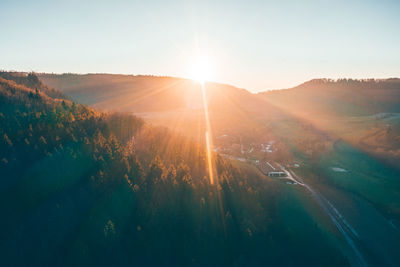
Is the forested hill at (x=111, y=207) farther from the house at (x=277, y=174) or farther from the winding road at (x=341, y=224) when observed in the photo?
the house at (x=277, y=174)

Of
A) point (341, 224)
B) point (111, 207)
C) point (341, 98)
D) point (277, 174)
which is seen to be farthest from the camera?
point (341, 98)

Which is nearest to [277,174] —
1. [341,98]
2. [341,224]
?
[341,224]

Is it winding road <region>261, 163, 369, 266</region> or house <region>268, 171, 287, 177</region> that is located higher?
house <region>268, 171, 287, 177</region>

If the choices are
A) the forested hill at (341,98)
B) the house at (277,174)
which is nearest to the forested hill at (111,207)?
the house at (277,174)

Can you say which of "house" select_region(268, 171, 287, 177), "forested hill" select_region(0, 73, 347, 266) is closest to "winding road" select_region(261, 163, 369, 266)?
"forested hill" select_region(0, 73, 347, 266)

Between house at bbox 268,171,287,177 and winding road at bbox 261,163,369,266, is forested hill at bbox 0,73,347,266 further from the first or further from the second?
house at bbox 268,171,287,177

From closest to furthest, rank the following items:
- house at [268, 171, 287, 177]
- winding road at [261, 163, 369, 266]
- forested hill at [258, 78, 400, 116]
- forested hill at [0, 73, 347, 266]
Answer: forested hill at [0, 73, 347, 266] → winding road at [261, 163, 369, 266] → house at [268, 171, 287, 177] → forested hill at [258, 78, 400, 116]

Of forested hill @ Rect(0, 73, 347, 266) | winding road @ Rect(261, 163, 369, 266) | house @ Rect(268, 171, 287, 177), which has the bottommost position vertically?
winding road @ Rect(261, 163, 369, 266)

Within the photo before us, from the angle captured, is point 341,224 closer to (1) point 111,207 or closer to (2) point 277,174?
(2) point 277,174

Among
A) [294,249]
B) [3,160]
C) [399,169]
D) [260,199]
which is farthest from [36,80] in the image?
[399,169]
